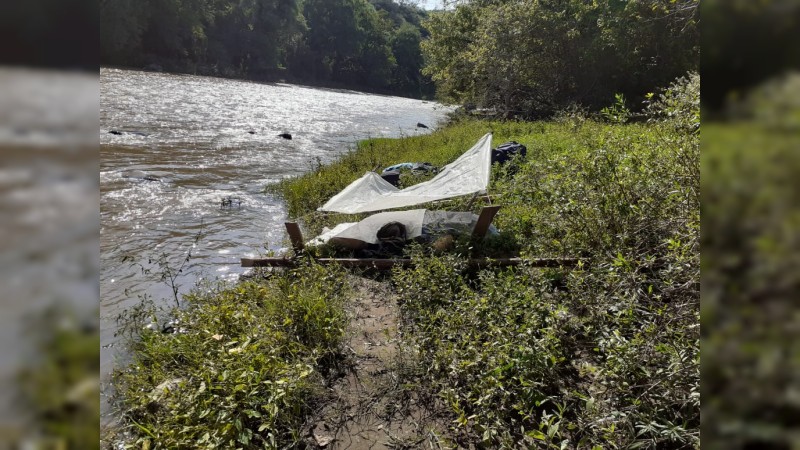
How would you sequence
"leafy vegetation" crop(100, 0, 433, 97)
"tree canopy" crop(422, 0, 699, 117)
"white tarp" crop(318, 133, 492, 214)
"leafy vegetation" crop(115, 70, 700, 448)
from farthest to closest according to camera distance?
"leafy vegetation" crop(100, 0, 433, 97), "tree canopy" crop(422, 0, 699, 117), "white tarp" crop(318, 133, 492, 214), "leafy vegetation" crop(115, 70, 700, 448)

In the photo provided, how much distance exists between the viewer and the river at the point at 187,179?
232 inches

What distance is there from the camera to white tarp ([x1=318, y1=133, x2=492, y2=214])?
5.83 meters

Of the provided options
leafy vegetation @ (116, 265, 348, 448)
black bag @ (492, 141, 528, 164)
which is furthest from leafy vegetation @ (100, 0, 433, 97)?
leafy vegetation @ (116, 265, 348, 448)

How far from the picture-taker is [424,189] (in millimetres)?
6230

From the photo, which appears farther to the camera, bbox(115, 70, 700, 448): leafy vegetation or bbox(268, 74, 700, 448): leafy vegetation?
bbox(115, 70, 700, 448): leafy vegetation

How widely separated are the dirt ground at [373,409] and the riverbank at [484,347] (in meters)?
0.01

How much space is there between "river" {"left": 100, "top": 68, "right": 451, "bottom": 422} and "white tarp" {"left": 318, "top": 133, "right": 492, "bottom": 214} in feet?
4.82

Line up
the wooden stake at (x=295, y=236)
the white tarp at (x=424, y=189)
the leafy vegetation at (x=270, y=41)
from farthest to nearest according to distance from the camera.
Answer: the leafy vegetation at (x=270, y=41), the white tarp at (x=424, y=189), the wooden stake at (x=295, y=236)

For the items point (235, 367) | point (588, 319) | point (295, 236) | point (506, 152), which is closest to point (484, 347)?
point (588, 319)

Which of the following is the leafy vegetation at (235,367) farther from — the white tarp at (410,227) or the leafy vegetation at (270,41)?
the leafy vegetation at (270,41)

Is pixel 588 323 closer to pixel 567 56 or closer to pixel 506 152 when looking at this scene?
pixel 506 152
